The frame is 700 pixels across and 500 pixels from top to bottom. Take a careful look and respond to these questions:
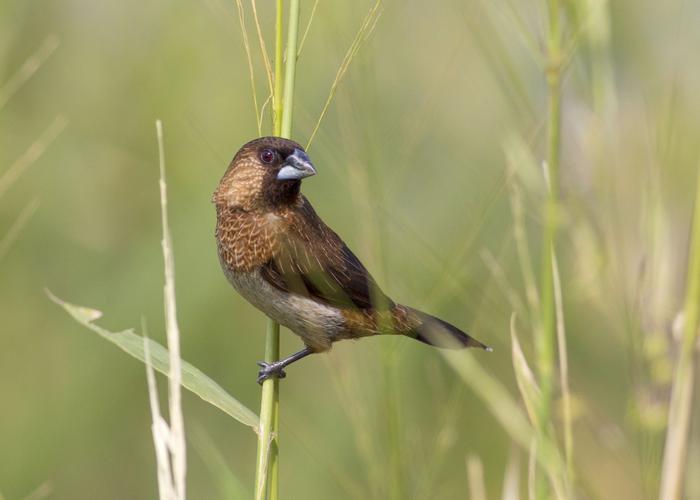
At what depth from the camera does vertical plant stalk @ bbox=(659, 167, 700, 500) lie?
1.47 m

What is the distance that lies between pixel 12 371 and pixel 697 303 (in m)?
3.83

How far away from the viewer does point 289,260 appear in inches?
132

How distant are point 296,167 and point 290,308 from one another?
421 mm

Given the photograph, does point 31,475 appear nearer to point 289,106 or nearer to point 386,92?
point 386,92

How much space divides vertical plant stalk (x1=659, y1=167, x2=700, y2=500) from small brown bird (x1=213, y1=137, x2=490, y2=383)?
5.18ft

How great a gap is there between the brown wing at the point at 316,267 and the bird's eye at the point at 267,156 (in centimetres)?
21

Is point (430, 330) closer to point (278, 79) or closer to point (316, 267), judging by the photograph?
point (316, 267)

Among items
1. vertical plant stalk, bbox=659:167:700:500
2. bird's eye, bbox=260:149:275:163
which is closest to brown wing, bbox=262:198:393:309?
bird's eye, bbox=260:149:275:163

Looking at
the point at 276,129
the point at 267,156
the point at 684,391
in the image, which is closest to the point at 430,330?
the point at 267,156

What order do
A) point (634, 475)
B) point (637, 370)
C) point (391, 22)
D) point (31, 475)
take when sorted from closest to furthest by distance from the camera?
1. point (637, 370)
2. point (634, 475)
3. point (31, 475)
4. point (391, 22)

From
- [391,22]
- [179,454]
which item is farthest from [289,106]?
[391,22]

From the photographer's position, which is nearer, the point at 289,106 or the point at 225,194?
the point at 289,106

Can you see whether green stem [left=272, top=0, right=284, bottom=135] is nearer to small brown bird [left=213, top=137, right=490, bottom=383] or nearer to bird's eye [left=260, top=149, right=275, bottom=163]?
small brown bird [left=213, top=137, right=490, bottom=383]

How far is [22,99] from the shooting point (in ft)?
16.9
